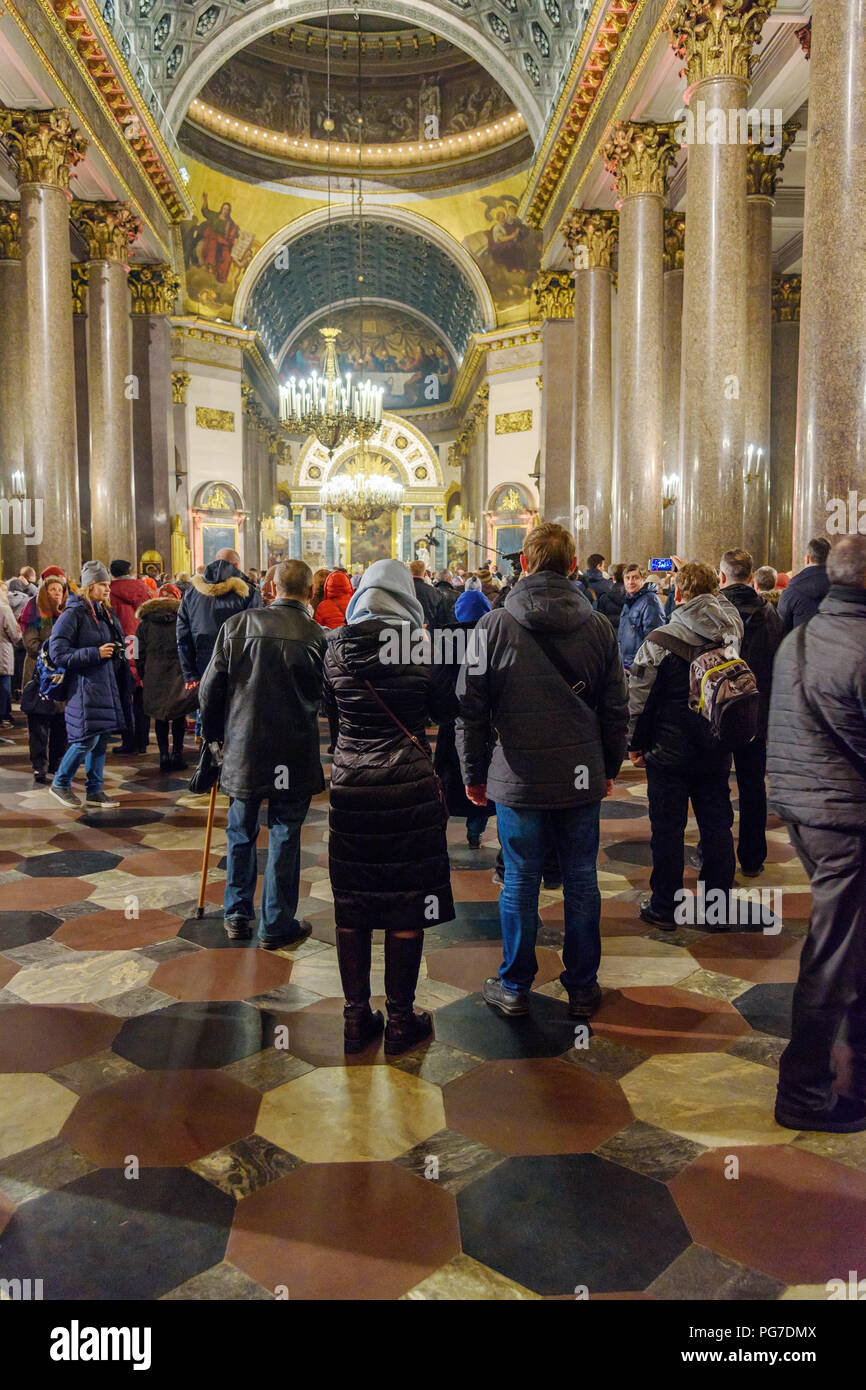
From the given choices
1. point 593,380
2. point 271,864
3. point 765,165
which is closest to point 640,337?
point 765,165

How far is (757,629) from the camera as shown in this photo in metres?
5.28

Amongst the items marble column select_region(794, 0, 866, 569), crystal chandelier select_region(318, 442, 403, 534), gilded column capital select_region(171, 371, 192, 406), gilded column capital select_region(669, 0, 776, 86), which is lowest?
marble column select_region(794, 0, 866, 569)

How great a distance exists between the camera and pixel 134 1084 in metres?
3.04

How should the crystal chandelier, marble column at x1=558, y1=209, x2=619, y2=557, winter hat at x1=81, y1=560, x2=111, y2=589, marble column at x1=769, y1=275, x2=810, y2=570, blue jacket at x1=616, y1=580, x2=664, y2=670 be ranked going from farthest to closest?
the crystal chandelier, marble column at x1=769, y1=275, x2=810, y2=570, marble column at x1=558, y1=209, x2=619, y2=557, blue jacket at x1=616, y1=580, x2=664, y2=670, winter hat at x1=81, y1=560, x2=111, y2=589

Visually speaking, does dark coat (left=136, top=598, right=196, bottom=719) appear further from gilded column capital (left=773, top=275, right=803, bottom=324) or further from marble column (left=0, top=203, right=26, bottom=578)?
gilded column capital (left=773, top=275, right=803, bottom=324)

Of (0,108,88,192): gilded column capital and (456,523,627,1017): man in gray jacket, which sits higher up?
(0,108,88,192): gilded column capital

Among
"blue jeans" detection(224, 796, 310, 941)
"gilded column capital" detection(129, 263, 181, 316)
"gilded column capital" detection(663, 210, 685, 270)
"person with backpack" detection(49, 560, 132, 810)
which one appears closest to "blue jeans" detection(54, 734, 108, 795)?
"person with backpack" detection(49, 560, 132, 810)

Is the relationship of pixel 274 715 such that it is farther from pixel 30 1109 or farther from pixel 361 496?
pixel 361 496

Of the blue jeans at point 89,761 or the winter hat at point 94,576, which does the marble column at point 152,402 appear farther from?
the blue jeans at point 89,761

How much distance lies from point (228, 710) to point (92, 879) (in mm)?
1729

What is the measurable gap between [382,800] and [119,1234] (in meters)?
1.45

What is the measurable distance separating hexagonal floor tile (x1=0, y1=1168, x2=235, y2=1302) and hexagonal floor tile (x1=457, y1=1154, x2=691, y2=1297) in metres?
0.67

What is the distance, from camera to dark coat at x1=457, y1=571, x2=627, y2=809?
3.37m
